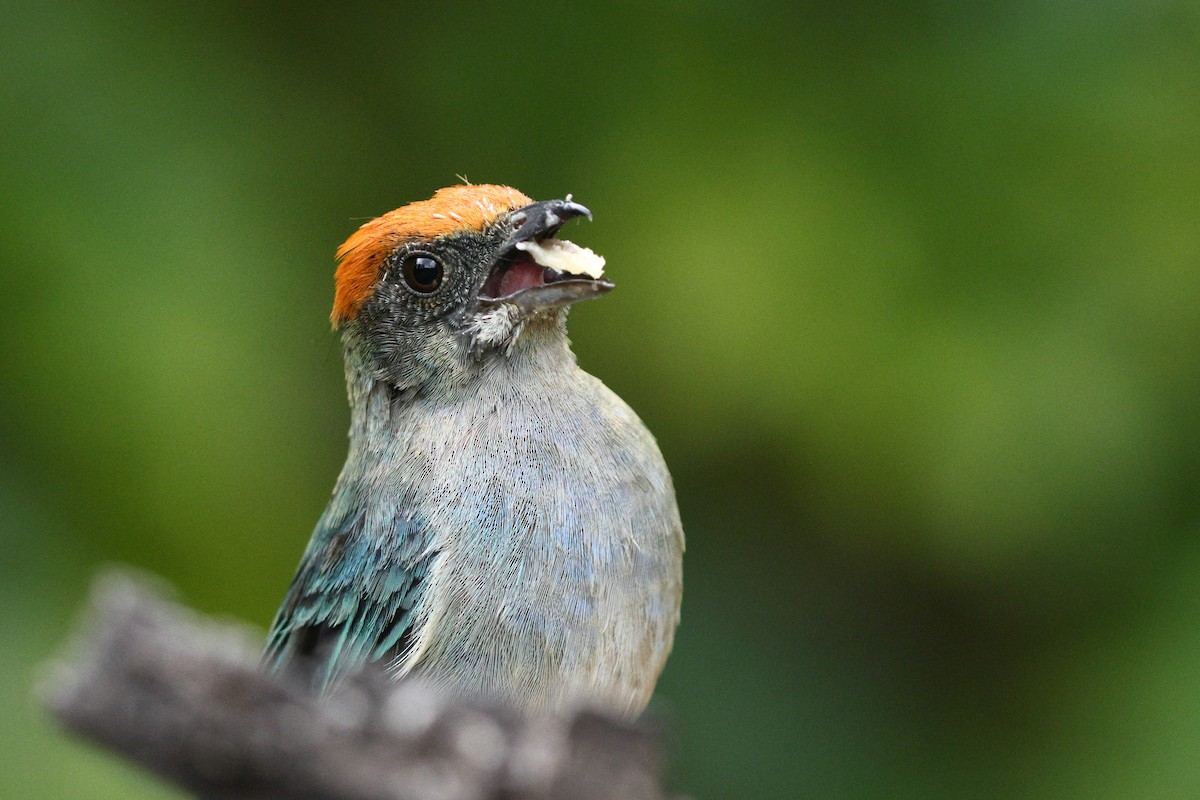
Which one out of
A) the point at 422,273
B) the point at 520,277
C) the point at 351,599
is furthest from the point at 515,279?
the point at 351,599

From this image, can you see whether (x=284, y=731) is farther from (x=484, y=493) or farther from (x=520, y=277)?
(x=520, y=277)

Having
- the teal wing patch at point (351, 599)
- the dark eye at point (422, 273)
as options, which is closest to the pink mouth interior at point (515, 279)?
the dark eye at point (422, 273)

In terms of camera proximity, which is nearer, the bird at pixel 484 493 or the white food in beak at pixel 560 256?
the bird at pixel 484 493

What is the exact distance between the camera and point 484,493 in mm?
3377

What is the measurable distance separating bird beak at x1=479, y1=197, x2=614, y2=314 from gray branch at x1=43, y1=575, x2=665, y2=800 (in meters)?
2.03

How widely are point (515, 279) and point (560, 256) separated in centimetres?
17

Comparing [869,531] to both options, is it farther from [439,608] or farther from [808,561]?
[439,608]

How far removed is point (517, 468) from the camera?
3.41 meters

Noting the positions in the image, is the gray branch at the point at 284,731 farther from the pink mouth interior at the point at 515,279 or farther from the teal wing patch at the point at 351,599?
the pink mouth interior at the point at 515,279

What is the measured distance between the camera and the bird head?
11.8 ft

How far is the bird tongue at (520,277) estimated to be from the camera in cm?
366

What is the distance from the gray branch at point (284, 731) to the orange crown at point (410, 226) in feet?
7.12

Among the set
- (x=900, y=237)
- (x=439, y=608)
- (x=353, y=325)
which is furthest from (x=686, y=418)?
(x=439, y=608)

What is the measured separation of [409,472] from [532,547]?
20.4 inches
